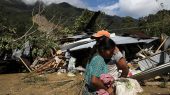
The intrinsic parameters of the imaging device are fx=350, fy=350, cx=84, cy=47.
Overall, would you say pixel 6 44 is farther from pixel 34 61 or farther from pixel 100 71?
pixel 100 71

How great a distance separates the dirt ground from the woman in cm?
636

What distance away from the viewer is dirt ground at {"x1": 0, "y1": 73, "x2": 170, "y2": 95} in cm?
1156

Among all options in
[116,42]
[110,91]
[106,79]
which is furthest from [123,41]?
[106,79]

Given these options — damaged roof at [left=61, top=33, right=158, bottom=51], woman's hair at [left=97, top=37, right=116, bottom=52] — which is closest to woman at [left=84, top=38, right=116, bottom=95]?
woman's hair at [left=97, top=37, right=116, bottom=52]

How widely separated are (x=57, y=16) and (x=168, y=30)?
23.9ft

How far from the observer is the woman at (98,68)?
3982mm

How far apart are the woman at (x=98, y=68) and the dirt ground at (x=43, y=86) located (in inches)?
250

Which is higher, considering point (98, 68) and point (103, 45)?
point (103, 45)

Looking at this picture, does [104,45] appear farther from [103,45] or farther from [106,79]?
[106,79]

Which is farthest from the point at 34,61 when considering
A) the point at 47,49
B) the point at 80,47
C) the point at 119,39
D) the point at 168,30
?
the point at 168,30

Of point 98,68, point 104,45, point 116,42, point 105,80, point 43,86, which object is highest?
point 104,45

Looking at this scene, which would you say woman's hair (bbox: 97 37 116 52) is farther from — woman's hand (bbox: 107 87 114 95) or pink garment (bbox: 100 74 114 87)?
woman's hand (bbox: 107 87 114 95)

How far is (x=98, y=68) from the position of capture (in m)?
3.98

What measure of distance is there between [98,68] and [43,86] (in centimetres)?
1023
